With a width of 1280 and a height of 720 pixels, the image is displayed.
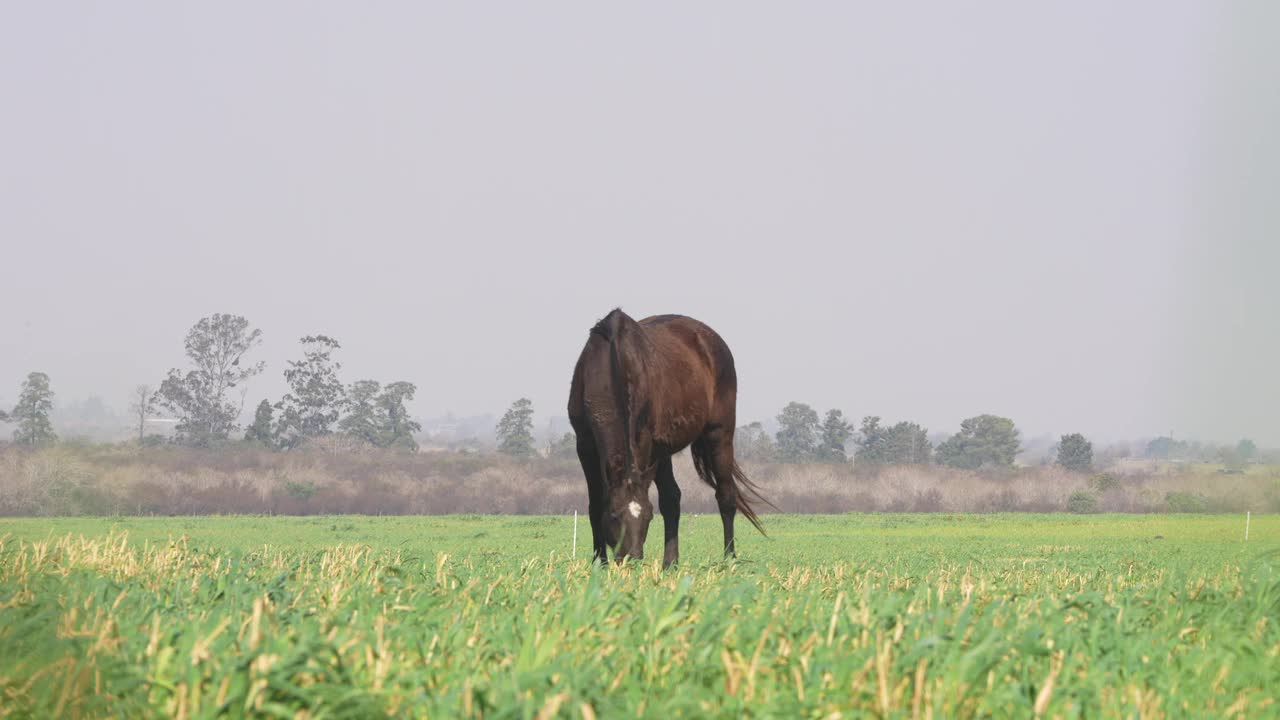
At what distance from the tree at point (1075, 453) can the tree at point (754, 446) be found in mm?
20401

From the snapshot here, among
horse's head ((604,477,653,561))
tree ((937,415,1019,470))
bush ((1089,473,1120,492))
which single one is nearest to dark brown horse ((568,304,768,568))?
horse's head ((604,477,653,561))

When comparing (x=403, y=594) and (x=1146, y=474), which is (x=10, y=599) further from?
(x=1146, y=474)

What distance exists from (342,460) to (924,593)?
5324 centimetres

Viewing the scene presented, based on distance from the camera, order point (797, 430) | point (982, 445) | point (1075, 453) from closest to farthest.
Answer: point (1075, 453) < point (982, 445) < point (797, 430)

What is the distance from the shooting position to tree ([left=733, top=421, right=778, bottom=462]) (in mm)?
98000

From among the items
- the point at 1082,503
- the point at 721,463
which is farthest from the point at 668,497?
the point at 1082,503

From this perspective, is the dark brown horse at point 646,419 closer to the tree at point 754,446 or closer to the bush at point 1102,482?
the bush at point 1102,482

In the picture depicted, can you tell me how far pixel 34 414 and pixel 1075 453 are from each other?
7054 centimetres

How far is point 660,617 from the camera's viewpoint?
5.71 m

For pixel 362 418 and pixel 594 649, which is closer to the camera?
pixel 594 649

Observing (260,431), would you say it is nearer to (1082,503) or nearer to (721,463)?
(1082,503)

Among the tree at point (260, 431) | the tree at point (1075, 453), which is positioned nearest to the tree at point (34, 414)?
the tree at point (260, 431)

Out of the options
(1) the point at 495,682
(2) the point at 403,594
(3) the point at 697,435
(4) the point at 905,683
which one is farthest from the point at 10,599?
(3) the point at 697,435

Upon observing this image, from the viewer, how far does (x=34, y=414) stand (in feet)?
283
